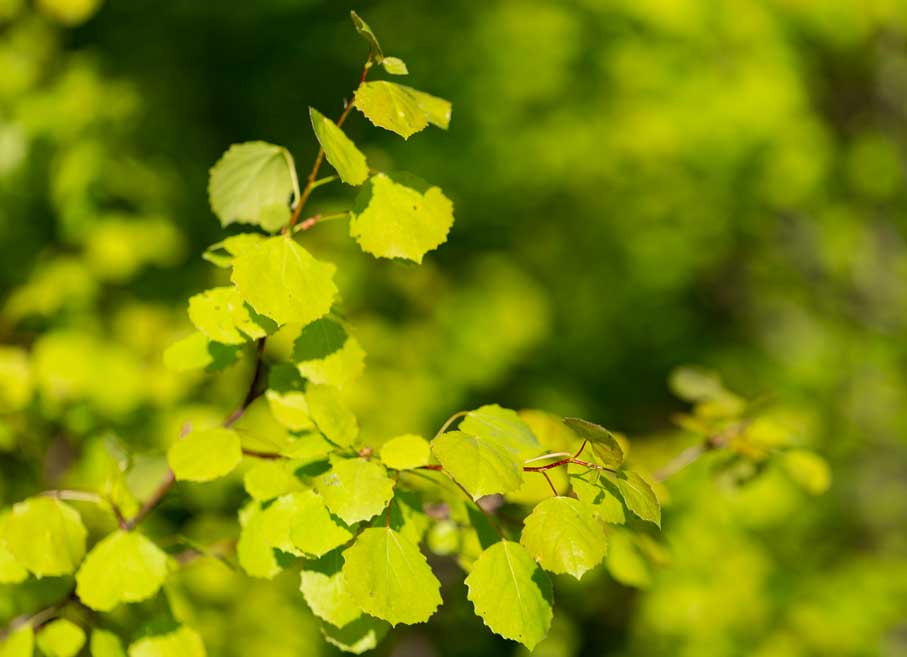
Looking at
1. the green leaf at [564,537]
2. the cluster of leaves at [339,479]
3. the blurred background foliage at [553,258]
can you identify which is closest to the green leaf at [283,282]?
the cluster of leaves at [339,479]

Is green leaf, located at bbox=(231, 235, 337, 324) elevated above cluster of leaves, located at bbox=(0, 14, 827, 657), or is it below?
above

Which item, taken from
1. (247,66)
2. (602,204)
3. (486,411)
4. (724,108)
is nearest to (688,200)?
(602,204)

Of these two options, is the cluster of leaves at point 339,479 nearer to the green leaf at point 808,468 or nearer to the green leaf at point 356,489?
the green leaf at point 356,489

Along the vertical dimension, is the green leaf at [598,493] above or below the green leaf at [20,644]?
above

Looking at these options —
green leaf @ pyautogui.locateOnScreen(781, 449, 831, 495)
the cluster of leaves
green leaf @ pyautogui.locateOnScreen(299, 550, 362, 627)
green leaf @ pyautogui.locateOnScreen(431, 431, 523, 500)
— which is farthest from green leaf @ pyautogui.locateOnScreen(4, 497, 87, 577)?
green leaf @ pyautogui.locateOnScreen(781, 449, 831, 495)

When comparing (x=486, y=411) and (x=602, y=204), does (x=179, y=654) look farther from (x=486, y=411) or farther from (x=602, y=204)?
(x=602, y=204)

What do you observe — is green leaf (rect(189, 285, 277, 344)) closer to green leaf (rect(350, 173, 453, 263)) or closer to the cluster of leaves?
the cluster of leaves
